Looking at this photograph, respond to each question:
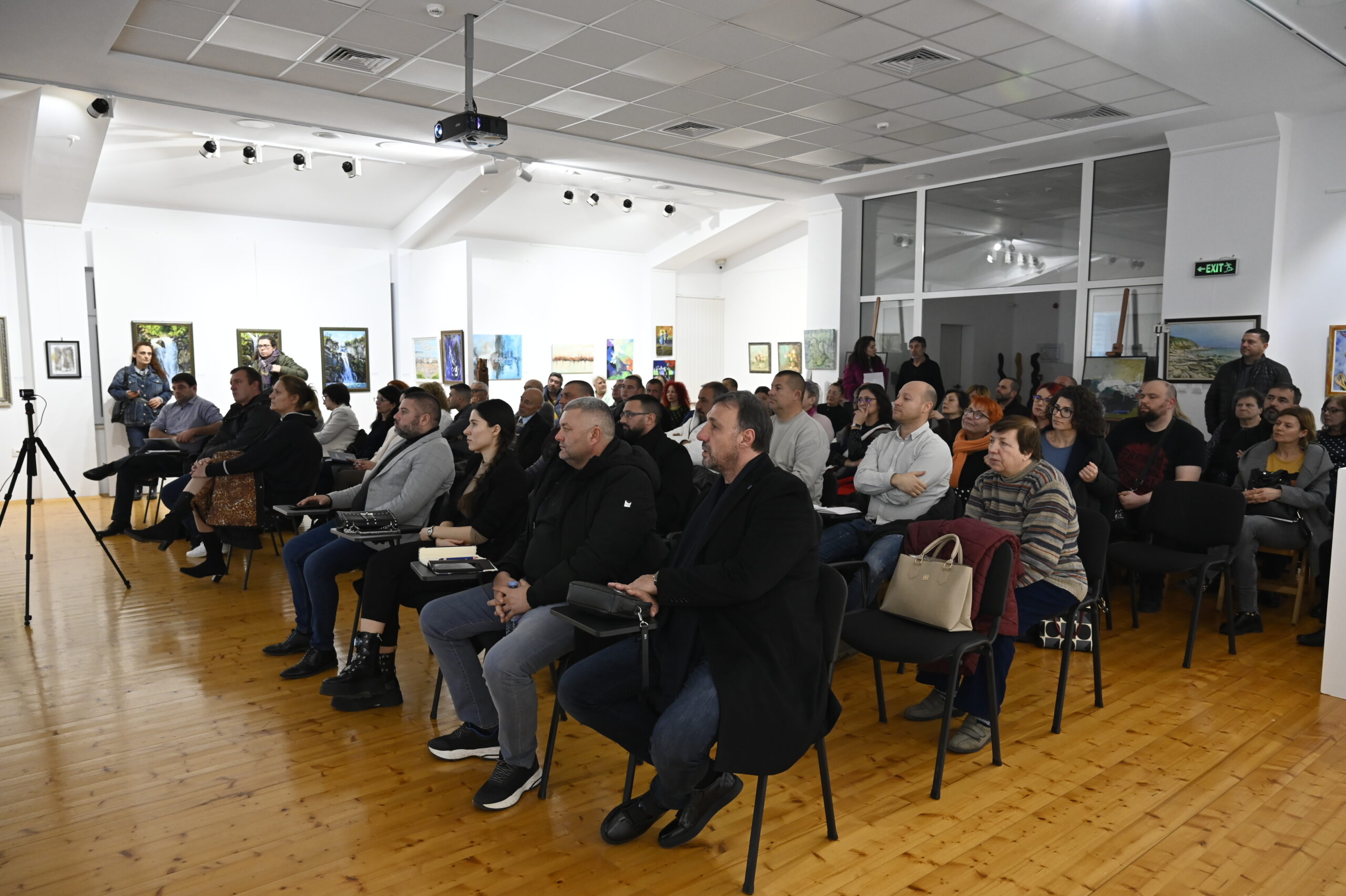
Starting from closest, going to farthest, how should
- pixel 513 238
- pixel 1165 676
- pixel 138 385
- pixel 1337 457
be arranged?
pixel 1165 676 → pixel 1337 457 → pixel 138 385 → pixel 513 238

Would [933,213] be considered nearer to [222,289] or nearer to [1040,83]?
[1040,83]

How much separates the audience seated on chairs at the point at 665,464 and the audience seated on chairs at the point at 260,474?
2405 millimetres

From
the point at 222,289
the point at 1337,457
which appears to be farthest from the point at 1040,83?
the point at 222,289

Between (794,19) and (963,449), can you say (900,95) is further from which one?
(963,449)

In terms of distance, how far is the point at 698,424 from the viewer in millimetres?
7176

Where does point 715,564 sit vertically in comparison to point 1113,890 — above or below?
above

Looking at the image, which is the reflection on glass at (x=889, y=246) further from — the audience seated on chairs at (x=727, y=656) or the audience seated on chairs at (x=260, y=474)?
the audience seated on chairs at (x=727, y=656)

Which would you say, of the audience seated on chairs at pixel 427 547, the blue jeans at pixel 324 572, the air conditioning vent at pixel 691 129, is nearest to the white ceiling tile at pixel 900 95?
the air conditioning vent at pixel 691 129

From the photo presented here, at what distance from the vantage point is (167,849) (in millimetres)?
2709

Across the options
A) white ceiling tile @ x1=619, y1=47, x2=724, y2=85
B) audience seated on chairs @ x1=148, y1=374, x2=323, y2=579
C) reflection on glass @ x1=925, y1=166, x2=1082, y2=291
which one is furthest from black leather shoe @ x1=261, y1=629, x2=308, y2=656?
reflection on glass @ x1=925, y1=166, x2=1082, y2=291

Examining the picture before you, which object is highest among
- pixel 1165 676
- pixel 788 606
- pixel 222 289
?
pixel 222 289

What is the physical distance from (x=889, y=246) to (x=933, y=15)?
545 cm

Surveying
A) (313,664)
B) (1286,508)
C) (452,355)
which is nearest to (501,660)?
(313,664)

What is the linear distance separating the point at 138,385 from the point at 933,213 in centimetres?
968
